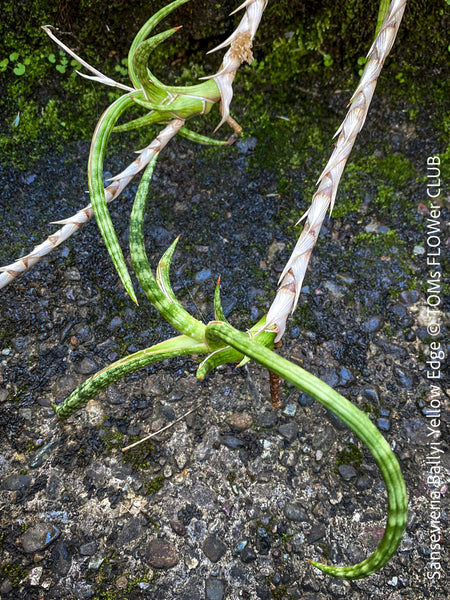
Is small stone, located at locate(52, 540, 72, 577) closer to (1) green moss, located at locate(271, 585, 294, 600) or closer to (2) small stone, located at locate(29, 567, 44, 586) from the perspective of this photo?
(2) small stone, located at locate(29, 567, 44, 586)

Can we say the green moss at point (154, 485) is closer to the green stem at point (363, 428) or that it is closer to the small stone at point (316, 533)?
the small stone at point (316, 533)

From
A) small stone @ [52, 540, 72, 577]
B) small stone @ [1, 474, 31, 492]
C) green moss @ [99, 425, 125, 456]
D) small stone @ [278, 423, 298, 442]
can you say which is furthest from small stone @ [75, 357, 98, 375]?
small stone @ [278, 423, 298, 442]

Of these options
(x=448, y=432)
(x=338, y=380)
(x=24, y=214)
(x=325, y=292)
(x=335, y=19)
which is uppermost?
(x=335, y=19)

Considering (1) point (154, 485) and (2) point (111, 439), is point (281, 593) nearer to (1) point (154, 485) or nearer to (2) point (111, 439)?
(1) point (154, 485)

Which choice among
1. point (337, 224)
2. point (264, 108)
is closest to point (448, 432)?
point (337, 224)

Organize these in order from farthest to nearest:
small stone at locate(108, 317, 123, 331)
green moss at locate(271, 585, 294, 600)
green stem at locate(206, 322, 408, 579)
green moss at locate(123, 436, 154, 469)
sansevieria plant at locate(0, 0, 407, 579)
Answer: small stone at locate(108, 317, 123, 331) < green moss at locate(123, 436, 154, 469) < green moss at locate(271, 585, 294, 600) < sansevieria plant at locate(0, 0, 407, 579) < green stem at locate(206, 322, 408, 579)

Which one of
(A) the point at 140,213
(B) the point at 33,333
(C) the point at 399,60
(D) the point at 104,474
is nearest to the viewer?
(A) the point at 140,213

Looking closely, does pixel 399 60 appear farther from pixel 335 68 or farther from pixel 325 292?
pixel 325 292

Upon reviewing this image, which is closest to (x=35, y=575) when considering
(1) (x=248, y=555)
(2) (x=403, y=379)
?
(1) (x=248, y=555)
